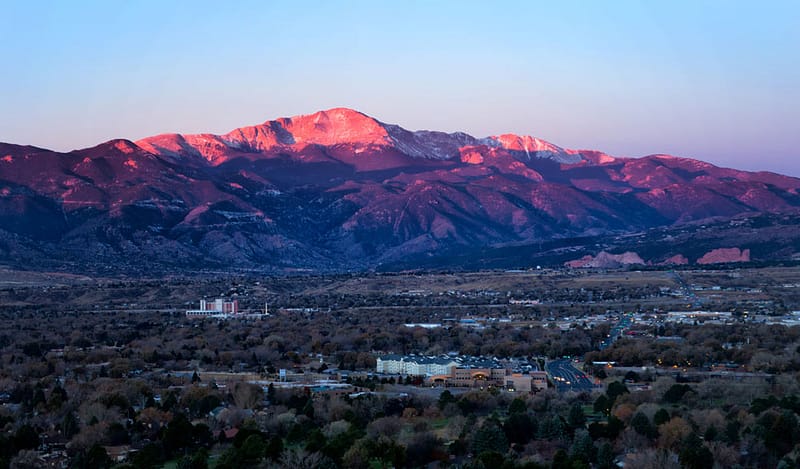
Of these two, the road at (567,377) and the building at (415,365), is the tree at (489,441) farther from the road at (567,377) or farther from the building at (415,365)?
the building at (415,365)

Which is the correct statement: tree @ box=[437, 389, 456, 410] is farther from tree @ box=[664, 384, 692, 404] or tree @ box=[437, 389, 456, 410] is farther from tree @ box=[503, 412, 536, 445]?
tree @ box=[664, 384, 692, 404]

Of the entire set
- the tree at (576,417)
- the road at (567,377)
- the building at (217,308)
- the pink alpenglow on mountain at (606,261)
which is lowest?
the road at (567,377)

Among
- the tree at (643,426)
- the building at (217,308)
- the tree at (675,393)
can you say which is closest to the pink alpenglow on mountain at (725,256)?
the building at (217,308)

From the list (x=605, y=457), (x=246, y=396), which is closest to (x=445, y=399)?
(x=246, y=396)

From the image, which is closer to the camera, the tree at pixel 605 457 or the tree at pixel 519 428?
the tree at pixel 605 457

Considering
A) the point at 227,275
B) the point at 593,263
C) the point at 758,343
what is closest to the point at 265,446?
the point at 758,343

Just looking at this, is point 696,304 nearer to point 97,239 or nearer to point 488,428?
point 488,428

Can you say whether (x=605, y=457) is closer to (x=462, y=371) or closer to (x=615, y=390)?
(x=615, y=390)
